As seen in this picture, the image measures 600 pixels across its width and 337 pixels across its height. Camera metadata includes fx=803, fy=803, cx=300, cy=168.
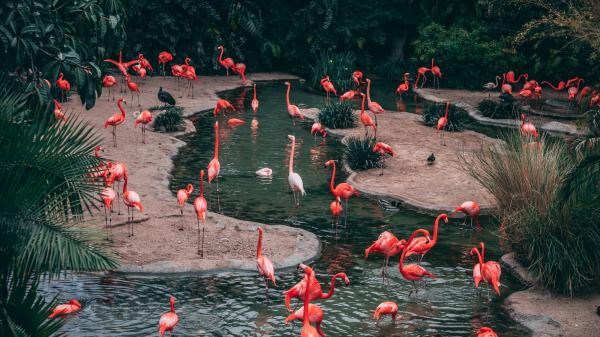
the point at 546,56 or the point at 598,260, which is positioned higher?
the point at 546,56

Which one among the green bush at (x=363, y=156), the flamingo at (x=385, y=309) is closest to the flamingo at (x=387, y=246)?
the flamingo at (x=385, y=309)

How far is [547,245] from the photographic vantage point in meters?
8.58

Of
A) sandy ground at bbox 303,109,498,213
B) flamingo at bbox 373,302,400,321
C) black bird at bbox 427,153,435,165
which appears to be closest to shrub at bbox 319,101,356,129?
sandy ground at bbox 303,109,498,213

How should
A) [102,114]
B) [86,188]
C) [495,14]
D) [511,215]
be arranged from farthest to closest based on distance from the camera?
[495,14] → [102,114] → [511,215] → [86,188]

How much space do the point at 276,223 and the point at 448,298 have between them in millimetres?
3044

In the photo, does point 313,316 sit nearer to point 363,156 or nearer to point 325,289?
point 325,289

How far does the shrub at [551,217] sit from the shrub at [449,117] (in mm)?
6393

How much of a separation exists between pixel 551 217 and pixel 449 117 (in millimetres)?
7782

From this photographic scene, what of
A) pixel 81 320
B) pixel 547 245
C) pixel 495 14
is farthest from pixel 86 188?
pixel 495 14

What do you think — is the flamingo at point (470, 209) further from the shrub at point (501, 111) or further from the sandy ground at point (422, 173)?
the shrub at point (501, 111)

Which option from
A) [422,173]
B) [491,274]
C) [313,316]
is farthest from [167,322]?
[422,173]

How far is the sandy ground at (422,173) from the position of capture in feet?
38.4

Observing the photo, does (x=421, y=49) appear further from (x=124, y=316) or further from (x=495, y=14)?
(x=124, y=316)

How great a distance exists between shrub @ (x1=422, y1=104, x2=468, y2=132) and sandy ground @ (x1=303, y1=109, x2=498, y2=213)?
0.68 feet
